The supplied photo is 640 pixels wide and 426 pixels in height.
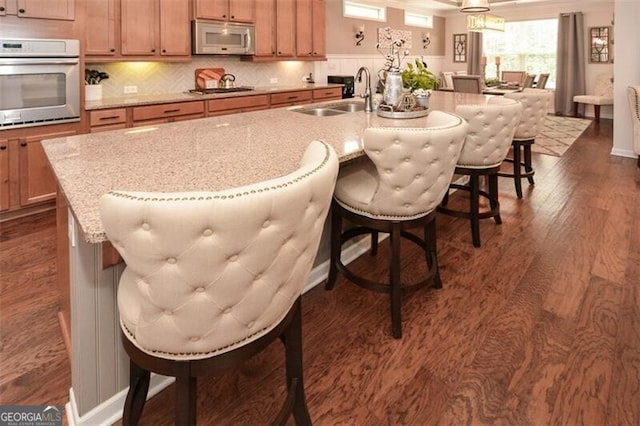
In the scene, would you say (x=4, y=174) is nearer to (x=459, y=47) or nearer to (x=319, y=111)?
(x=319, y=111)

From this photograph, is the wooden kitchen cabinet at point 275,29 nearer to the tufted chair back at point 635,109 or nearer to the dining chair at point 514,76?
the tufted chair back at point 635,109

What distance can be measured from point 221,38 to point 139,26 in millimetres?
993

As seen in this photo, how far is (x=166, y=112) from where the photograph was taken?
4180 mm

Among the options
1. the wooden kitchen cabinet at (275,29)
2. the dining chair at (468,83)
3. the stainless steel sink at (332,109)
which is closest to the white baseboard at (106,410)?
the stainless steel sink at (332,109)

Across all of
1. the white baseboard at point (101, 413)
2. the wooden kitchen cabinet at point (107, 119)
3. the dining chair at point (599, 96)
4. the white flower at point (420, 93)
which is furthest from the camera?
the dining chair at point (599, 96)

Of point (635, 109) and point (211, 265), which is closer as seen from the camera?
point (211, 265)

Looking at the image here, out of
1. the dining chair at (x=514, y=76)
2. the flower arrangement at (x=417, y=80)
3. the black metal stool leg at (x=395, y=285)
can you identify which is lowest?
the black metal stool leg at (x=395, y=285)

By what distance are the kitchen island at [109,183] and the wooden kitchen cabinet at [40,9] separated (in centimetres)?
197

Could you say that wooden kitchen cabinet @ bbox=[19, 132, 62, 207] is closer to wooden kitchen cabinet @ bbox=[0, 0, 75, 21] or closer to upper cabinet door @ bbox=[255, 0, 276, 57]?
wooden kitchen cabinet @ bbox=[0, 0, 75, 21]

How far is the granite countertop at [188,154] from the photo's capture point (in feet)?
4.13

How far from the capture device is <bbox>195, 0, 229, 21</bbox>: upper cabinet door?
465 centimetres

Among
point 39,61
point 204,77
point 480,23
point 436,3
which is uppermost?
point 436,3

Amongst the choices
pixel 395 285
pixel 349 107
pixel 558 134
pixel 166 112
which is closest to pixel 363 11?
pixel 558 134

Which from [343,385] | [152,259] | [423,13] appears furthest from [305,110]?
[423,13]
